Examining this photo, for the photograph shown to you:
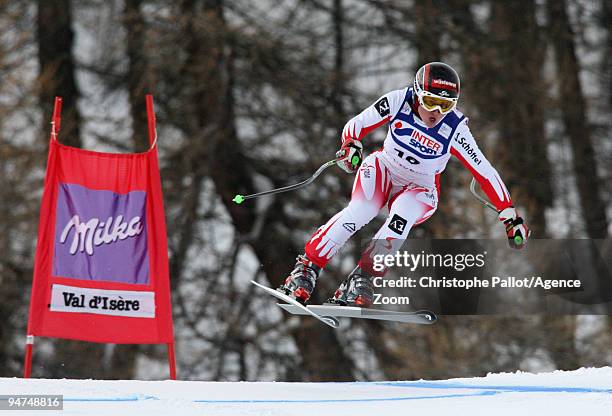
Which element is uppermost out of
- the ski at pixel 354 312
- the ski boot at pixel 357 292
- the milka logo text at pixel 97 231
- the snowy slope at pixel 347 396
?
the milka logo text at pixel 97 231

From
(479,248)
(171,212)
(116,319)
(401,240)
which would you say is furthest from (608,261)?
(171,212)

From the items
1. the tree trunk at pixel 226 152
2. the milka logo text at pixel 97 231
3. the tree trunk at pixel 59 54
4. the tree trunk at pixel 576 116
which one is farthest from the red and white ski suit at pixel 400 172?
the tree trunk at pixel 576 116

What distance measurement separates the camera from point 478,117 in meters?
15.0

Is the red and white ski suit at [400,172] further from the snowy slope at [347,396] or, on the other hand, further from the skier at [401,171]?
the snowy slope at [347,396]

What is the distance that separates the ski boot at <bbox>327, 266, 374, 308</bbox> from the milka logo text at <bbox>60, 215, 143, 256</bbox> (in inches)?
68.3

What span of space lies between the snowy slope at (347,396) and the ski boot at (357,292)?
1.88ft

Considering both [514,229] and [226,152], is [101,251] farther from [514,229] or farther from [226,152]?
[226,152]

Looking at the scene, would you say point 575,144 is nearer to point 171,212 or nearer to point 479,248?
point 171,212

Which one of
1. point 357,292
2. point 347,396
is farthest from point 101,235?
point 347,396

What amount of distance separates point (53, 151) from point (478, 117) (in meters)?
8.11

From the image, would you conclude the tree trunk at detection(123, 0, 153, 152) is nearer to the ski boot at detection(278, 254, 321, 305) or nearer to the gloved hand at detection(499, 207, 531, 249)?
the ski boot at detection(278, 254, 321, 305)

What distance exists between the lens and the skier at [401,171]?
22.7 ft

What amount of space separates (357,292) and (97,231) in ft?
6.78

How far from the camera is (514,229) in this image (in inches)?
280
